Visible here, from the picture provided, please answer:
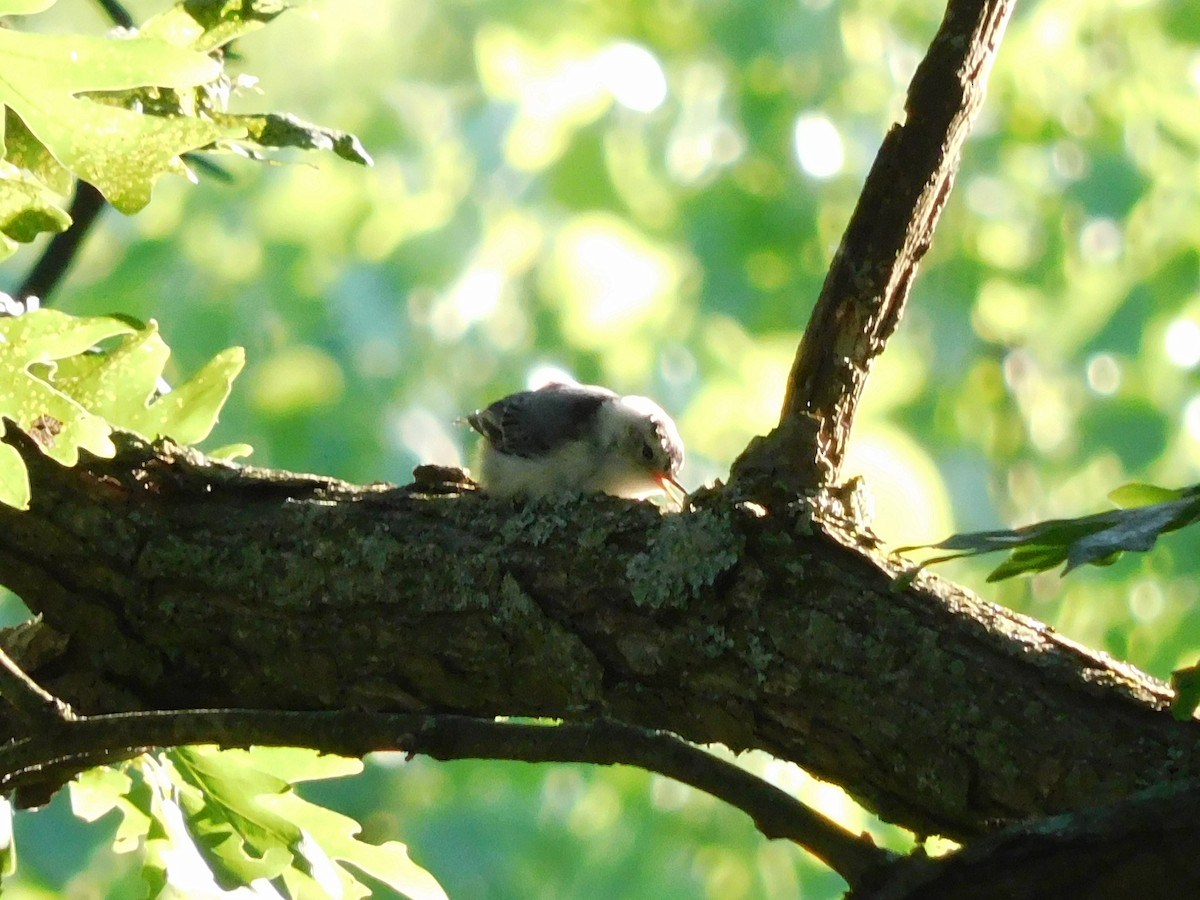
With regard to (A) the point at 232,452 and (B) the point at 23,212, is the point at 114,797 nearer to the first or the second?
(A) the point at 232,452

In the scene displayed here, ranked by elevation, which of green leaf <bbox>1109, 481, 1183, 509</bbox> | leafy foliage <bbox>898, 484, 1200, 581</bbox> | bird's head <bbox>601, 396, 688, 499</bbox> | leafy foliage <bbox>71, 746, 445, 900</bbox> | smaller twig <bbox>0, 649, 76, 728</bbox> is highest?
bird's head <bbox>601, 396, 688, 499</bbox>

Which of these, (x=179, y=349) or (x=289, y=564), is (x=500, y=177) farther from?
(x=289, y=564)

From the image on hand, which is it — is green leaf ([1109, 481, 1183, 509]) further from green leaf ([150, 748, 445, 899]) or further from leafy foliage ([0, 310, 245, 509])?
leafy foliage ([0, 310, 245, 509])

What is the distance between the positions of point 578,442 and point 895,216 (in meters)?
1.47

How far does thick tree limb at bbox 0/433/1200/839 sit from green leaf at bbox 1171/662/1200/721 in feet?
0.37

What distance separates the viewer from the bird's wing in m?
3.33

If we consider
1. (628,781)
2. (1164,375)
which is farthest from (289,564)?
(1164,375)

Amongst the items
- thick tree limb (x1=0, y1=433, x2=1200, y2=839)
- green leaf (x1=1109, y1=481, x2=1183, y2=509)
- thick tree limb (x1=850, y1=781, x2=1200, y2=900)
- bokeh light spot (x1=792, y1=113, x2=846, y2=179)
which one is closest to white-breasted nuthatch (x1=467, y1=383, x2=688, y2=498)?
thick tree limb (x1=0, y1=433, x2=1200, y2=839)

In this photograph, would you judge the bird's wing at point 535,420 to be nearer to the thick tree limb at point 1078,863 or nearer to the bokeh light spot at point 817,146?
the thick tree limb at point 1078,863

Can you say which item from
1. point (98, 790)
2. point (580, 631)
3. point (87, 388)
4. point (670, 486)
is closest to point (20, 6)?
point (87, 388)

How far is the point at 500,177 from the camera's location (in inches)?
261

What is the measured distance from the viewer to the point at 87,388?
6.92 ft

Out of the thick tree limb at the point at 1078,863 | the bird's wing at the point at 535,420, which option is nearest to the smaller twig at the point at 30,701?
the thick tree limb at the point at 1078,863

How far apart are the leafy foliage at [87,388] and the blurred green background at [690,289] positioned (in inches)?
140
